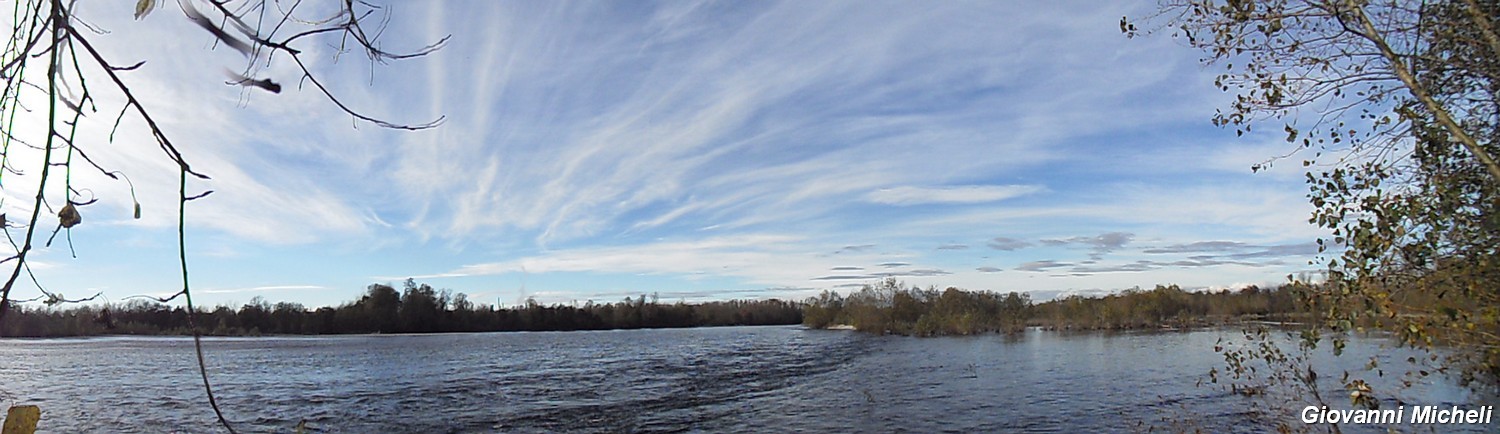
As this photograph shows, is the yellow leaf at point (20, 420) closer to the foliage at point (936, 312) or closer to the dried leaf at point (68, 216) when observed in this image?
the dried leaf at point (68, 216)

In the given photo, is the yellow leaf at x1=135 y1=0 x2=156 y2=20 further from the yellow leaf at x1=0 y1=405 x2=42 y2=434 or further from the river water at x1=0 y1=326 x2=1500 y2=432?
the river water at x1=0 y1=326 x2=1500 y2=432

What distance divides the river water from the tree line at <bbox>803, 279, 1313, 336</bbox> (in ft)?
85.5

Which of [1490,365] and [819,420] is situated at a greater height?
[1490,365]

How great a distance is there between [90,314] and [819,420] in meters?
18.3

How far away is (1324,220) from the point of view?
6.39 meters

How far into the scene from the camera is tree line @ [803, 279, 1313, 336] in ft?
216

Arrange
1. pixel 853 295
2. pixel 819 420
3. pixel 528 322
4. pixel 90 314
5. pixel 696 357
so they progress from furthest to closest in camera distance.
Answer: pixel 528 322, pixel 853 295, pixel 696 357, pixel 819 420, pixel 90 314

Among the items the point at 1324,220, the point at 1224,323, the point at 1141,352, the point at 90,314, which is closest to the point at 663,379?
the point at 1141,352

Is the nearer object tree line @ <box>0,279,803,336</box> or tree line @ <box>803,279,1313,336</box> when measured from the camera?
tree line @ <box>803,279,1313,336</box>

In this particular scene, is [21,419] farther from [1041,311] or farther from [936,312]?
[1041,311]

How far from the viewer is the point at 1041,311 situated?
267 feet

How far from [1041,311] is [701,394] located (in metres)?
63.7

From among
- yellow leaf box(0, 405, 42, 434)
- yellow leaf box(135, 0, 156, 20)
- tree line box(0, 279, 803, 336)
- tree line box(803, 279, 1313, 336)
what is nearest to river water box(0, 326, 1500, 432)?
yellow leaf box(0, 405, 42, 434)

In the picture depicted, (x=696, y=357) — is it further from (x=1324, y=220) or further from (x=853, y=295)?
(x=853, y=295)
